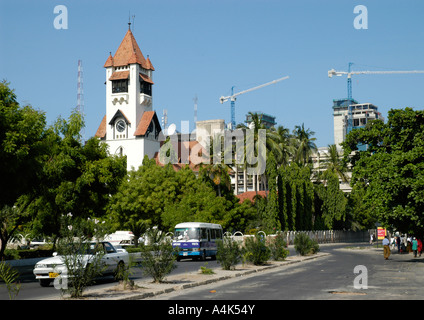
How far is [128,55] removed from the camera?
118000 millimetres

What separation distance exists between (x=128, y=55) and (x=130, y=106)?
10.7 metres

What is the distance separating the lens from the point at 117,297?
1465 cm

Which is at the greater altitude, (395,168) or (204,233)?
(395,168)

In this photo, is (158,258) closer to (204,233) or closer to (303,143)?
(204,233)

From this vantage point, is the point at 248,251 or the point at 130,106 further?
the point at 130,106

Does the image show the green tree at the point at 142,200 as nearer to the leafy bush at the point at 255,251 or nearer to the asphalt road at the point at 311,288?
the leafy bush at the point at 255,251

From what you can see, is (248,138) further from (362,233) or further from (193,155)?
(193,155)

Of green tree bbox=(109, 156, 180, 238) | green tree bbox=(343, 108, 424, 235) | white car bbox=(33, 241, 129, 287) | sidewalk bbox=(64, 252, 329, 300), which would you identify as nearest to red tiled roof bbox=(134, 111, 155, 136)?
green tree bbox=(109, 156, 180, 238)

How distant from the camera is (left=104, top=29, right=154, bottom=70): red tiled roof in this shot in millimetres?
117312

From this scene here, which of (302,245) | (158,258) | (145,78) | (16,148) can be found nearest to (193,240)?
(302,245)

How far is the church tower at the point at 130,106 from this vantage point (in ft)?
381

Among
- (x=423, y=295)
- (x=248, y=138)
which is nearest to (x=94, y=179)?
(x=423, y=295)

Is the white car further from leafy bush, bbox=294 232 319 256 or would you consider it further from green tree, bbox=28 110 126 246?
leafy bush, bbox=294 232 319 256

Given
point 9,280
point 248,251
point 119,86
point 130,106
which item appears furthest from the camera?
point 119,86
